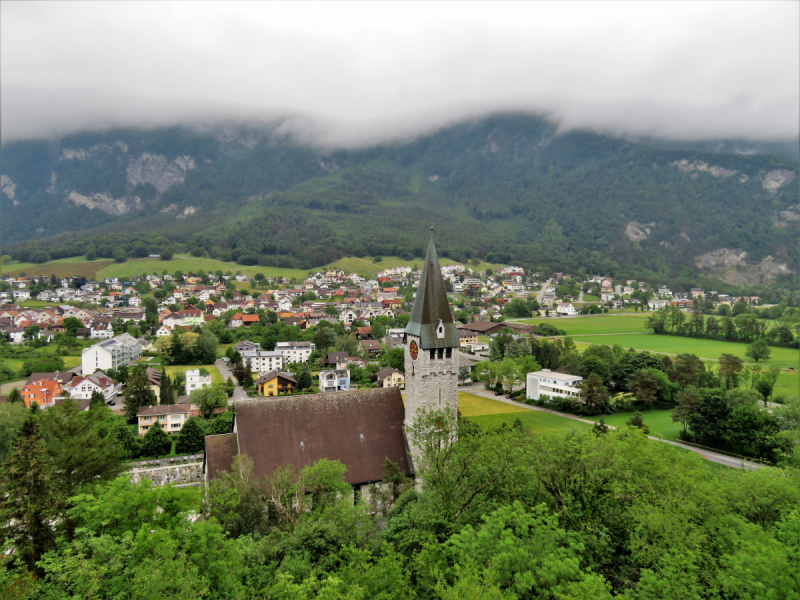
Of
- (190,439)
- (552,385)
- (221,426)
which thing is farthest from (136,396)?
(552,385)

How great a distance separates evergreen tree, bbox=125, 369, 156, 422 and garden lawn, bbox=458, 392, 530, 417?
43910 millimetres

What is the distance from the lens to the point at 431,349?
30219 millimetres

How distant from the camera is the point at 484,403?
226 ft

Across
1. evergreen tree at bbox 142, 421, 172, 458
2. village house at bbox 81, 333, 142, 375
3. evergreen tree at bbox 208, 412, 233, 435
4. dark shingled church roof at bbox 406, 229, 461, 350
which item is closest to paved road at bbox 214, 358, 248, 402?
evergreen tree at bbox 208, 412, 233, 435

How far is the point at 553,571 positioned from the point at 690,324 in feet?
416

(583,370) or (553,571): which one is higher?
(553,571)

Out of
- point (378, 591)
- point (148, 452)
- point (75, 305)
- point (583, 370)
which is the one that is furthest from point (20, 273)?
point (378, 591)

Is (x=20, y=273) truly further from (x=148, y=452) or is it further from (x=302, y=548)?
(x=302, y=548)

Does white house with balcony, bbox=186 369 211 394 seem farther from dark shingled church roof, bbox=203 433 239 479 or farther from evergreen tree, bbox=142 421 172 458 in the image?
dark shingled church roof, bbox=203 433 239 479

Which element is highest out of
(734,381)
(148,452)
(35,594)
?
(35,594)

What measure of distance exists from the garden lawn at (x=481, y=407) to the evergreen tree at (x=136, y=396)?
43.9 m

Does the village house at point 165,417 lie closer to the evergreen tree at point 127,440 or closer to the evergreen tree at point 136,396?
the evergreen tree at point 136,396

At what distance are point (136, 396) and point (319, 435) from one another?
44.3 meters

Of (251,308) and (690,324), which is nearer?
(690,324)
